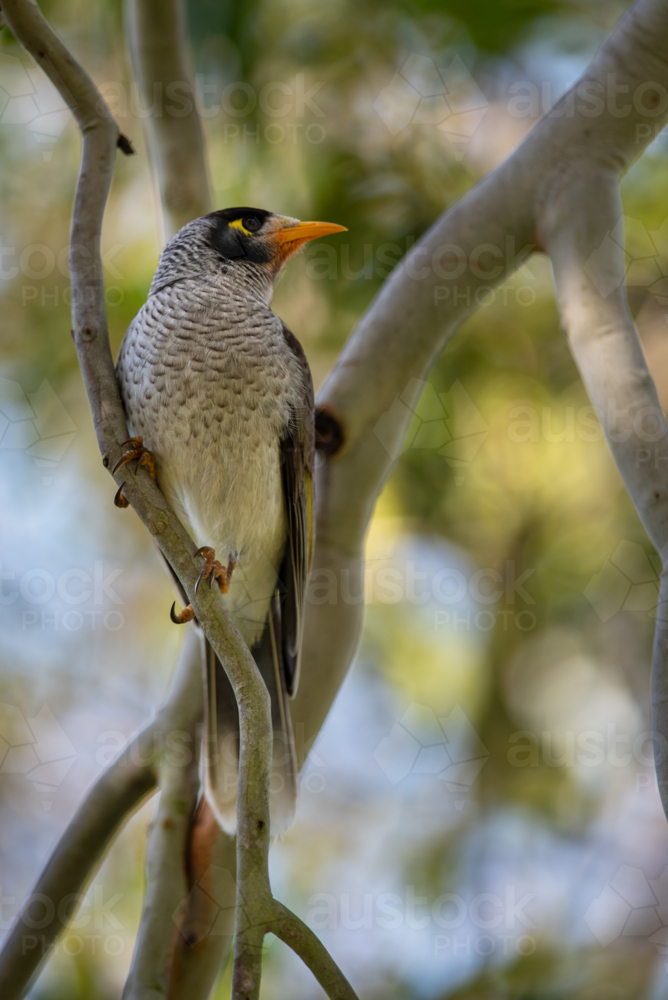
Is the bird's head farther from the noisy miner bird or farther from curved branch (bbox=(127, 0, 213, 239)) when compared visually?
curved branch (bbox=(127, 0, 213, 239))

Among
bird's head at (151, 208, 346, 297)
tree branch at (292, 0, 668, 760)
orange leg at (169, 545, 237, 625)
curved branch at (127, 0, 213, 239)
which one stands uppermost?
curved branch at (127, 0, 213, 239)

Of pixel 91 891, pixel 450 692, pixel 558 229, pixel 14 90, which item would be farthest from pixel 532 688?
pixel 14 90

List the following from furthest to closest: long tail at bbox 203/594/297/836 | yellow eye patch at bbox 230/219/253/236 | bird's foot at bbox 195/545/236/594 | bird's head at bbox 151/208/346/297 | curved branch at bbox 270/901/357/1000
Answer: yellow eye patch at bbox 230/219/253/236 → bird's head at bbox 151/208/346/297 → long tail at bbox 203/594/297/836 → bird's foot at bbox 195/545/236/594 → curved branch at bbox 270/901/357/1000

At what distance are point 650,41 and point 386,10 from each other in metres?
2.70

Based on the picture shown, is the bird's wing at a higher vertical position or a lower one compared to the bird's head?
lower

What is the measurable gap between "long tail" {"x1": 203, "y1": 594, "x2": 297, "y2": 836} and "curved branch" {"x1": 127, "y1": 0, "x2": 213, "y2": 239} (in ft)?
6.08

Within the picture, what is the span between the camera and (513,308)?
5770 millimetres

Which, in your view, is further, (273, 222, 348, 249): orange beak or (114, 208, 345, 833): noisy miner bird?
(273, 222, 348, 249): orange beak

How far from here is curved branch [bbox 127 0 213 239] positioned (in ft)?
11.9

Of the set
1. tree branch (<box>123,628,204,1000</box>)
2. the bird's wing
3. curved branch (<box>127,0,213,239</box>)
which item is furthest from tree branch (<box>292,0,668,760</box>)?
curved branch (<box>127,0,213,239</box>)

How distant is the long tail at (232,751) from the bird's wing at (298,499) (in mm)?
71

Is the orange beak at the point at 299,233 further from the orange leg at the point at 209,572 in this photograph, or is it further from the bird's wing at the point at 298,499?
the orange leg at the point at 209,572

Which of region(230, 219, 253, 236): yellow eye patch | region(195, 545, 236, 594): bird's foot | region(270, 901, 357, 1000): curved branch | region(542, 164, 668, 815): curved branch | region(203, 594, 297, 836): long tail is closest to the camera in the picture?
region(270, 901, 357, 1000): curved branch

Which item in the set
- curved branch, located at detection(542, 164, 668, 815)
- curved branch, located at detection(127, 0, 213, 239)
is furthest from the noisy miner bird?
curved branch, located at detection(542, 164, 668, 815)
